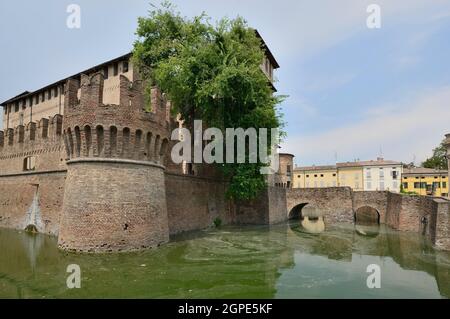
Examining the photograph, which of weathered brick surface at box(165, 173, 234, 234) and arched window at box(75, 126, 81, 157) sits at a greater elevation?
arched window at box(75, 126, 81, 157)

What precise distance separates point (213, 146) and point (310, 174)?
1874 inches

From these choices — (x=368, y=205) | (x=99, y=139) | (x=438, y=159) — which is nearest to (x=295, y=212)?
(x=368, y=205)

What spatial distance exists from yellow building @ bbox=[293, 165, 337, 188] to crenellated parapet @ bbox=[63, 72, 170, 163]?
53.8 meters

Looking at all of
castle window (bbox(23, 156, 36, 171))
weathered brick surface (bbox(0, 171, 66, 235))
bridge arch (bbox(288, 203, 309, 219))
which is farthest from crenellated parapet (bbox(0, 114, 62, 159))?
bridge arch (bbox(288, 203, 309, 219))

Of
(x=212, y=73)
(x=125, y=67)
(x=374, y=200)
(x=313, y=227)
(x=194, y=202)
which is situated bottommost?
(x=313, y=227)

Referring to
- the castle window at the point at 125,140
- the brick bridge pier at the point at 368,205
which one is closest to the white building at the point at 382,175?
the brick bridge pier at the point at 368,205

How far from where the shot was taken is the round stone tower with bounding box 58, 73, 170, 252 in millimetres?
14055

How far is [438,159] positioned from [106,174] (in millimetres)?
60447

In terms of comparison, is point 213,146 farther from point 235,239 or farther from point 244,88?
point 235,239

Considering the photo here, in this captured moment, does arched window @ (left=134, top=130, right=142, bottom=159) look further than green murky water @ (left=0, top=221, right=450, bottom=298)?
Yes

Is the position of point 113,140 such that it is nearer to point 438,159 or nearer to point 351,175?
point 351,175

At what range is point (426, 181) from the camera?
52.5 m

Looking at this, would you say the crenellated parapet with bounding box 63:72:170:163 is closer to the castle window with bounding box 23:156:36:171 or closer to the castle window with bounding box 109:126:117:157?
the castle window with bounding box 109:126:117:157

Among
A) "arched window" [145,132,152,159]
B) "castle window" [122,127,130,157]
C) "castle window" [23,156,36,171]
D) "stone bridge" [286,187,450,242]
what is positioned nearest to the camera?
"castle window" [122,127,130,157]
